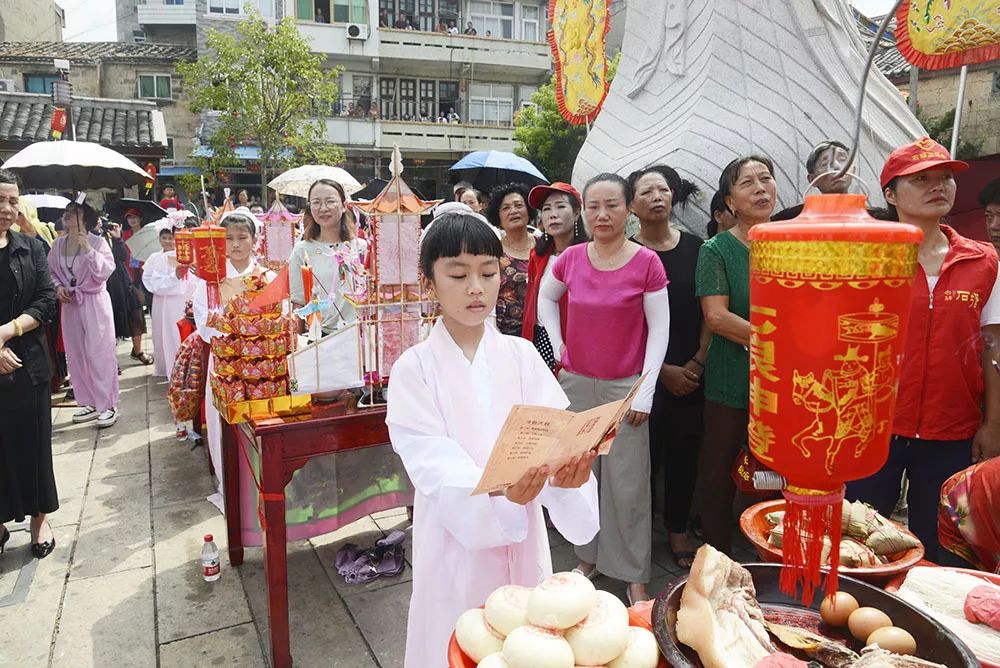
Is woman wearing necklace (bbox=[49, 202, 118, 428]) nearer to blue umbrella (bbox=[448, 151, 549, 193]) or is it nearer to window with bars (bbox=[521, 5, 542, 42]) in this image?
blue umbrella (bbox=[448, 151, 549, 193])

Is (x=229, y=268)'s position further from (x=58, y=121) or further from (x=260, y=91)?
(x=260, y=91)

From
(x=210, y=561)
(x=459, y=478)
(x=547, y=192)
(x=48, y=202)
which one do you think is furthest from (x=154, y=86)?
(x=459, y=478)

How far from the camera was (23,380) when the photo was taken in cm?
322

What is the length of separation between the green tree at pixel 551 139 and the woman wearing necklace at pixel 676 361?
1389cm

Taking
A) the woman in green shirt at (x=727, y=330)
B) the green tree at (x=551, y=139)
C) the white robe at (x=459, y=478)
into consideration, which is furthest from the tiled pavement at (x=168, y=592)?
the green tree at (x=551, y=139)

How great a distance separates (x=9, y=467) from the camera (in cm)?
324

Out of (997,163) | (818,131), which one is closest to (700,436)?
(818,131)

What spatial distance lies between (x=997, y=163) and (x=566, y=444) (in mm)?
4162

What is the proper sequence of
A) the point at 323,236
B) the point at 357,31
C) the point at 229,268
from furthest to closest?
the point at 357,31, the point at 323,236, the point at 229,268

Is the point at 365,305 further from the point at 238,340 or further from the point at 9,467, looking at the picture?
the point at 9,467

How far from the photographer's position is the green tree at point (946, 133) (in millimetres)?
11789

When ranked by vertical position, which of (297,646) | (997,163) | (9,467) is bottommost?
(297,646)

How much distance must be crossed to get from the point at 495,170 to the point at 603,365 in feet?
19.7

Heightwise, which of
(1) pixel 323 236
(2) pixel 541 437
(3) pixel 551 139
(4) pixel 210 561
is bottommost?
(4) pixel 210 561
